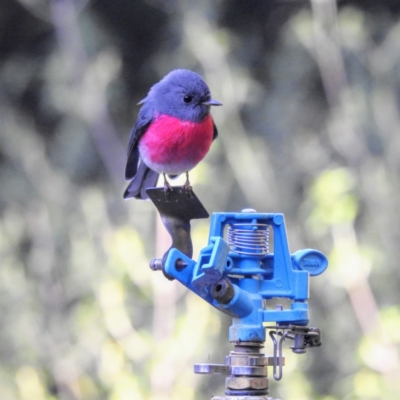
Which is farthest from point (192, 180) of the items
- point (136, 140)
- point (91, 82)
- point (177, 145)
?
point (91, 82)

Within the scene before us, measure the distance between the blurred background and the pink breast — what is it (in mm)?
600

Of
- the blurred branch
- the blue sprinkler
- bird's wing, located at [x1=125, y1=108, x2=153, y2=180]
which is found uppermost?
the blurred branch

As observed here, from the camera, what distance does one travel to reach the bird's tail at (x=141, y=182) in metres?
3.08

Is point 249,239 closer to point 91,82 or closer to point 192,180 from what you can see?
point 192,180

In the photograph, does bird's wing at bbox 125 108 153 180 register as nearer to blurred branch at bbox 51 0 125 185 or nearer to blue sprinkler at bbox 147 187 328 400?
blue sprinkler at bbox 147 187 328 400

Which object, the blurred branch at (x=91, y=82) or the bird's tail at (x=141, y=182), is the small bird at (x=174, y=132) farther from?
the blurred branch at (x=91, y=82)

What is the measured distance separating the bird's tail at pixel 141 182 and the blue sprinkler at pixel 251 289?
35.8 inches

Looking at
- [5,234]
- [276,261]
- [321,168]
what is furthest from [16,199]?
[276,261]

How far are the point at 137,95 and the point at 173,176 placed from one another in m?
3.20

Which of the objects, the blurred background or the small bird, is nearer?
the small bird

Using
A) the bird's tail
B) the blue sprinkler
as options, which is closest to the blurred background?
the bird's tail

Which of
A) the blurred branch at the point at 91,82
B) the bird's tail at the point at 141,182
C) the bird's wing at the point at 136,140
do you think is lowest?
the bird's tail at the point at 141,182

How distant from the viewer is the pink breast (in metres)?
3.09

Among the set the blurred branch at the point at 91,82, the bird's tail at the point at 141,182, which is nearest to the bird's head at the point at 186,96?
the bird's tail at the point at 141,182
